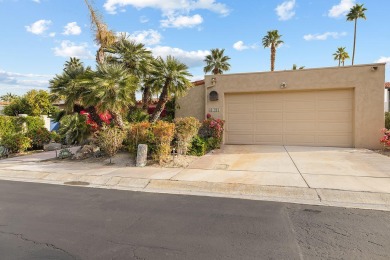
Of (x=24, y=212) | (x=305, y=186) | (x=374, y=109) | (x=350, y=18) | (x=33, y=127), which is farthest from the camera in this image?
(x=350, y=18)

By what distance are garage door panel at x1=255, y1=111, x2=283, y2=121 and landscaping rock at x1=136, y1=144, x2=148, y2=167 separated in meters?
6.47

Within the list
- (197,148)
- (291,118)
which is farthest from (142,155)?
(291,118)

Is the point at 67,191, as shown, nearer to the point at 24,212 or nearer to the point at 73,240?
the point at 24,212

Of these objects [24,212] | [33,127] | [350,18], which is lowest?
[24,212]

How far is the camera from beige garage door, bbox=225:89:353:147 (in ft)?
40.3

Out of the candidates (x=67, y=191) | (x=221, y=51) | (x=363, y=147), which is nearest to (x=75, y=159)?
(x=67, y=191)

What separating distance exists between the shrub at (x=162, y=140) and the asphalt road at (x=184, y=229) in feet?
10.7

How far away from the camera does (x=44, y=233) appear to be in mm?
4039

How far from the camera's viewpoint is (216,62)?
34.5 metres

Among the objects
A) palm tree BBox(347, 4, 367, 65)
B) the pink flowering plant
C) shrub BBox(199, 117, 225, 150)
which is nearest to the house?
the pink flowering plant

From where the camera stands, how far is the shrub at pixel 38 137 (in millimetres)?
14664

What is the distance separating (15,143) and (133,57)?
6.91m

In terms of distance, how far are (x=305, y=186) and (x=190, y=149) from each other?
518cm

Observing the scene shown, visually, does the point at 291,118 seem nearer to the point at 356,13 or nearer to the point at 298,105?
the point at 298,105
